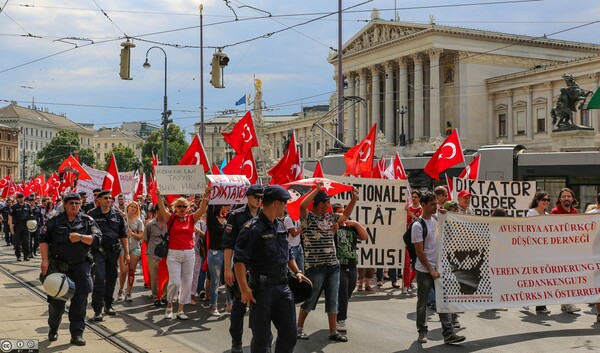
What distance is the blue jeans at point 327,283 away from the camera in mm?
8266

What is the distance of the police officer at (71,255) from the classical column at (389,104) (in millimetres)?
65290

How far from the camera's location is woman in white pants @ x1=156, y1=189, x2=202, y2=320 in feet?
33.1

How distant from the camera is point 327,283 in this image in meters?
8.39

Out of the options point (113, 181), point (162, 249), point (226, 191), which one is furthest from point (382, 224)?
point (113, 181)

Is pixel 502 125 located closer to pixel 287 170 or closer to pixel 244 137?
pixel 244 137

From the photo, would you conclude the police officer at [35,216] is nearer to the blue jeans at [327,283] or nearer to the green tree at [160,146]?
the blue jeans at [327,283]

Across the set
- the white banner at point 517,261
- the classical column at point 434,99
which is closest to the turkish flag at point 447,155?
the white banner at point 517,261

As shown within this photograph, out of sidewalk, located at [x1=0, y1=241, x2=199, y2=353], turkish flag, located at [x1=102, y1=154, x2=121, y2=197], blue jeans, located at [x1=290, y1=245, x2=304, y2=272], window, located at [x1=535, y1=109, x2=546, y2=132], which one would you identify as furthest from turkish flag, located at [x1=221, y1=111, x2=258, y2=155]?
window, located at [x1=535, y1=109, x2=546, y2=132]

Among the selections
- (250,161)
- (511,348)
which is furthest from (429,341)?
(250,161)

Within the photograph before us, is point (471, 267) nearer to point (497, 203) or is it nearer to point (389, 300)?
point (389, 300)

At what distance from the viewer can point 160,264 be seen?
1133 centimetres

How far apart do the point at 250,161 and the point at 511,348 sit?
6.81 m

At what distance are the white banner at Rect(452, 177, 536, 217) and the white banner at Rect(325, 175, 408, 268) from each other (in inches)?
92.7

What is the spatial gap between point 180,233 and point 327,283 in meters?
2.72
